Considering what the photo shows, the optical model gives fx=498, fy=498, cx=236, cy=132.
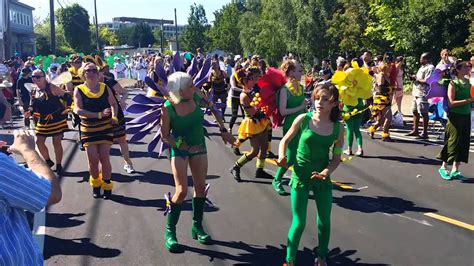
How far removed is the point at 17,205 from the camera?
2115mm

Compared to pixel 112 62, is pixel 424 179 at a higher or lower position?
lower

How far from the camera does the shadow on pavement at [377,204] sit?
6.19 m

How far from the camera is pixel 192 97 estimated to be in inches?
194

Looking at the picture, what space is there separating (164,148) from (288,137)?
150 centimetres

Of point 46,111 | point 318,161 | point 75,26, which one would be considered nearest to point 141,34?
point 75,26

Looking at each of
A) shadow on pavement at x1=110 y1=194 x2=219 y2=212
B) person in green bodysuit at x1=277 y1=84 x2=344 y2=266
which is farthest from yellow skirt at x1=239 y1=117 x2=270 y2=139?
person in green bodysuit at x1=277 y1=84 x2=344 y2=266

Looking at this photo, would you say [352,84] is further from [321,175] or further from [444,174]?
[444,174]

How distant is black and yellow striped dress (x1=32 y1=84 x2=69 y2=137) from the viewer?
8203mm

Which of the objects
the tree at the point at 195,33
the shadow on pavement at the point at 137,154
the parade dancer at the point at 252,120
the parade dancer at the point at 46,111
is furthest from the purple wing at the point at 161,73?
the tree at the point at 195,33

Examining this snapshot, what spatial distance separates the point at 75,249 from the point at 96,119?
2140mm

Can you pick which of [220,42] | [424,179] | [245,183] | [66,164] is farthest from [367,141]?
[220,42]

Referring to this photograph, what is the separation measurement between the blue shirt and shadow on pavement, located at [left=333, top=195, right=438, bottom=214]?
15.5 ft

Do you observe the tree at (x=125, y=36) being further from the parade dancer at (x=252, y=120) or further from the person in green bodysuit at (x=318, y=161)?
the person in green bodysuit at (x=318, y=161)

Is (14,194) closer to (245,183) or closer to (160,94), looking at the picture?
(160,94)
